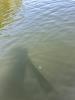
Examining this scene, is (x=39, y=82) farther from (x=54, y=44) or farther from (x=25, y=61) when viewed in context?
(x=54, y=44)

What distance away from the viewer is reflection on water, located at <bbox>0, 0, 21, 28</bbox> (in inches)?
488

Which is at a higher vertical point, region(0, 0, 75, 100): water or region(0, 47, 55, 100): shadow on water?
region(0, 47, 55, 100): shadow on water

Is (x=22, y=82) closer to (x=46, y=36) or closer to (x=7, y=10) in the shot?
(x=46, y=36)

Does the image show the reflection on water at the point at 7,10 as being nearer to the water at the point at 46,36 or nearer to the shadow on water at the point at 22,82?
the water at the point at 46,36

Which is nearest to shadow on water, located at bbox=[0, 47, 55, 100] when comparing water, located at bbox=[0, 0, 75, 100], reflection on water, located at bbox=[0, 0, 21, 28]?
water, located at bbox=[0, 0, 75, 100]

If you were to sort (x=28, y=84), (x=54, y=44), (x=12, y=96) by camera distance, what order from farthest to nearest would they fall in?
(x=54, y=44) → (x=28, y=84) → (x=12, y=96)

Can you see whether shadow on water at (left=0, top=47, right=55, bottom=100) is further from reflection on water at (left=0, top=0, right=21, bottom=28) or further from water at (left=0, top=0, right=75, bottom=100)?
reflection on water at (left=0, top=0, right=21, bottom=28)

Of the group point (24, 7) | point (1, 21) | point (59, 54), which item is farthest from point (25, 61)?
point (24, 7)

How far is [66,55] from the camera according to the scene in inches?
336

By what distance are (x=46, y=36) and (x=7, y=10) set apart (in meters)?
4.70

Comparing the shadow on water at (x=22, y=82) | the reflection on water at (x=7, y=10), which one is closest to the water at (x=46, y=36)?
the reflection on water at (x=7, y=10)

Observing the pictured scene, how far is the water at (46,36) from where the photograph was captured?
24.6 ft

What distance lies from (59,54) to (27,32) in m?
2.71

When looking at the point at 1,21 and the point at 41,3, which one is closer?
the point at 1,21
